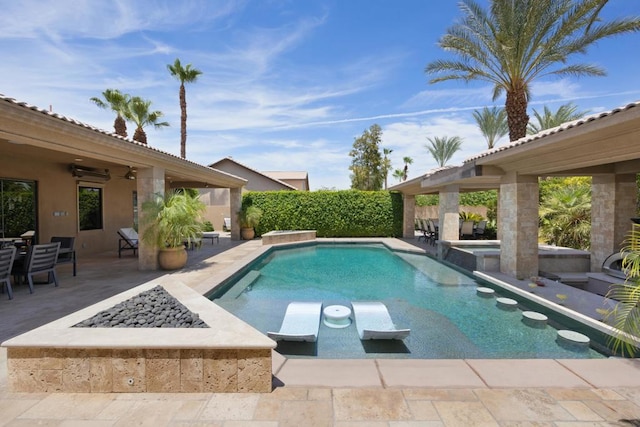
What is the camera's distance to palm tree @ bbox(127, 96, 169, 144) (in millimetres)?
24219

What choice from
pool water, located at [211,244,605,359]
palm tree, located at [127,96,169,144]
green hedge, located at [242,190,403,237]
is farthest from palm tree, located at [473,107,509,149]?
palm tree, located at [127,96,169,144]

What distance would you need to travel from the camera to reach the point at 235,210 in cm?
1966

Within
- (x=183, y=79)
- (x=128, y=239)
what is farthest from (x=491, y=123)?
(x=128, y=239)

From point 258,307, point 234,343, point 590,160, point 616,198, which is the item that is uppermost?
point 590,160

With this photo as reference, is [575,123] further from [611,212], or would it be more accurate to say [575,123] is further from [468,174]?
[611,212]

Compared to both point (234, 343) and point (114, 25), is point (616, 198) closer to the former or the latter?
point (234, 343)

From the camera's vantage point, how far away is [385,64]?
1670 cm

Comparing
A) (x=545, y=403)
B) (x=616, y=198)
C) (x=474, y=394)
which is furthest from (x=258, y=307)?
(x=616, y=198)

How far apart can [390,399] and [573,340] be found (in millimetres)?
4066

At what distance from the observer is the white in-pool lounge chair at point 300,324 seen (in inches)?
214

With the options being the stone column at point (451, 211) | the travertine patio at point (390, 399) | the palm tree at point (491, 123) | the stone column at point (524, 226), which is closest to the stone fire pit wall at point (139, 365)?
the travertine patio at point (390, 399)

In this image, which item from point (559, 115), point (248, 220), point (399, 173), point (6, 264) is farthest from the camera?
point (399, 173)

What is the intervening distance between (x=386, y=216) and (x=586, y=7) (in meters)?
13.2

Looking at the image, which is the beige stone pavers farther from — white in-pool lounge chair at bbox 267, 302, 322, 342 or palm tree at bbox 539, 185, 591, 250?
palm tree at bbox 539, 185, 591, 250
